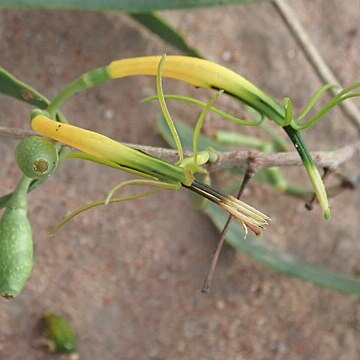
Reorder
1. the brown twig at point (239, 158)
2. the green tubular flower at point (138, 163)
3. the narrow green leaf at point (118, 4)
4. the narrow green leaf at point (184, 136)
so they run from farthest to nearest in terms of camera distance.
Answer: the narrow green leaf at point (184, 136) < the narrow green leaf at point (118, 4) < the brown twig at point (239, 158) < the green tubular flower at point (138, 163)

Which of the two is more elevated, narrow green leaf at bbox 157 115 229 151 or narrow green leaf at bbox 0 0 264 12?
narrow green leaf at bbox 0 0 264 12

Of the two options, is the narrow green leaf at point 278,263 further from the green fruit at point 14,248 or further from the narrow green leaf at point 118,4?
the green fruit at point 14,248

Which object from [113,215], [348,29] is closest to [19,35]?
[113,215]

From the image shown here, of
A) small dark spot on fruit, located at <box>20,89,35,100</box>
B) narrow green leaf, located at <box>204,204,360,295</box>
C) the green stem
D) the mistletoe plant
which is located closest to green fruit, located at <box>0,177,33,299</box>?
the mistletoe plant

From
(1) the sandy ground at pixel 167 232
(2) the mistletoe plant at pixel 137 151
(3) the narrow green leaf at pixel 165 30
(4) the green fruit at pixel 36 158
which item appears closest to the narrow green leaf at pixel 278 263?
(1) the sandy ground at pixel 167 232

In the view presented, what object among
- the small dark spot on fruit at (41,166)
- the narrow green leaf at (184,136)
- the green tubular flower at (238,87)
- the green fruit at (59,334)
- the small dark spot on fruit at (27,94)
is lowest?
the green fruit at (59,334)

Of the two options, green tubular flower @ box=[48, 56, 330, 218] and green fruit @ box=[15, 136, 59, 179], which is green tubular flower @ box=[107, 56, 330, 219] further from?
green fruit @ box=[15, 136, 59, 179]
